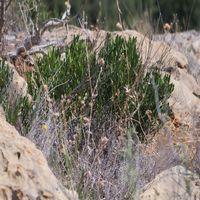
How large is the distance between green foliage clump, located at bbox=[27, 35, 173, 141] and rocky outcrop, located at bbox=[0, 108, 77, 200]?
202 cm

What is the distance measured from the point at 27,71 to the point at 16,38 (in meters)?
1.74

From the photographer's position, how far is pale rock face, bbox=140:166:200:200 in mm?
3996

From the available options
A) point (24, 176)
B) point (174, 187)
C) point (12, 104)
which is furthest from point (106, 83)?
point (24, 176)

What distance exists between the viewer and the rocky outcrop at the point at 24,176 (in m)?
3.43

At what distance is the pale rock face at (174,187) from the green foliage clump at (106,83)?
5.02 feet

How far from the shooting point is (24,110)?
211 inches

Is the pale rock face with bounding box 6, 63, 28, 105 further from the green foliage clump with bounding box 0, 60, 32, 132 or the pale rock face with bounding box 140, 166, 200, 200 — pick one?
the pale rock face with bounding box 140, 166, 200, 200

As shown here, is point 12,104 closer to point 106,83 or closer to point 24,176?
point 106,83

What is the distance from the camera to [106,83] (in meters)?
6.08

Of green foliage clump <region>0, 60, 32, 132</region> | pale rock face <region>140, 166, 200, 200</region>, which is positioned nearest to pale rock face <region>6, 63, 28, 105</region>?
green foliage clump <region>0, 60, 32, 132</region>

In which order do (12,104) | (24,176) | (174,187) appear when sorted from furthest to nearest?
1. (12,104)
2. (174,187)
3. (24,176)

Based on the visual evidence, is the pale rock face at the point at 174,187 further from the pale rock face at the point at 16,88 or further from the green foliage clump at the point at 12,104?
the pale rock face at the point at 16,88

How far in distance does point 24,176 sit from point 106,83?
2.67 meters

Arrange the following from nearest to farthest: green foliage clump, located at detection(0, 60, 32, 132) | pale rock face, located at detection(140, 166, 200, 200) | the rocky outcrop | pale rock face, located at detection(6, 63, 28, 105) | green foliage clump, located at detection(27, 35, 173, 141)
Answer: the rocky outcrop → pale rock face, located at detection(140, 166, 200, 200) → green foliage clump, located at detection(0, 60, 32, 132) → pale rock face, located at detection(6, 63, 28, 105) → green foliage clump, located at detection(27, 35, 173, 141)
